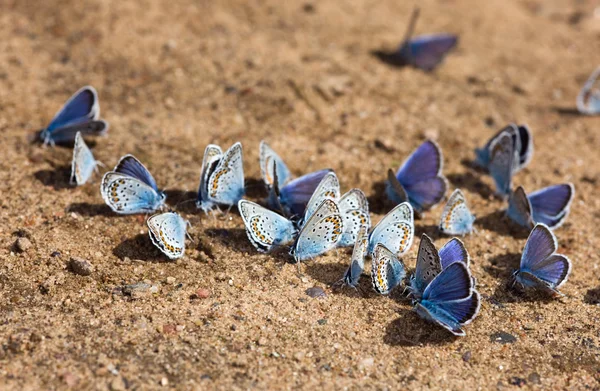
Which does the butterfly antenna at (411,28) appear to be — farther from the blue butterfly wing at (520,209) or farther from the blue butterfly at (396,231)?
the blue butterfly at (396,231)

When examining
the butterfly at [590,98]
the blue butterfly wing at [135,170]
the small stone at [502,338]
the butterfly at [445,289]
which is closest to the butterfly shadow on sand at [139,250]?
the blue butterfly wing at [135,170]

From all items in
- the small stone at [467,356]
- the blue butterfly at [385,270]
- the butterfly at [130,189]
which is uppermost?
the butterfly at [130,189]

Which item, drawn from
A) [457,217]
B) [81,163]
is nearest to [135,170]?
[81,163]

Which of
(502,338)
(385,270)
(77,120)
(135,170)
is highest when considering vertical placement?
(77,120)

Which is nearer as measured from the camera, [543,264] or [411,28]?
[543,264]

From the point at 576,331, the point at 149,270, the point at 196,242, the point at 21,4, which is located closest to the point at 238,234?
the point at 196,242

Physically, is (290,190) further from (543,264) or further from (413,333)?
(543,264)

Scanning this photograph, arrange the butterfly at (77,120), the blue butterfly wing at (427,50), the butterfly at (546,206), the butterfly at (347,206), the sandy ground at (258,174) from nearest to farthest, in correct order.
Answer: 1. the sandy ground at (258,174)
2. the butterfly at (347,206)
3. the butterfly at (546,206)
4. the butterfly at (77,120)
5. the blue butterfly wing at (427,50)

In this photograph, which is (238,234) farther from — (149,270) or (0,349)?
(0,349)
